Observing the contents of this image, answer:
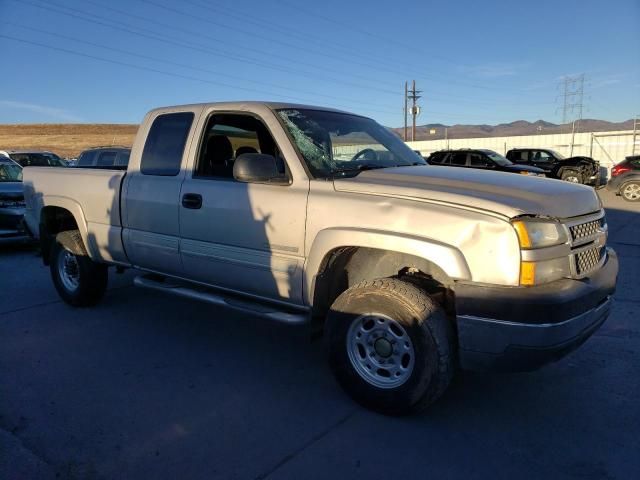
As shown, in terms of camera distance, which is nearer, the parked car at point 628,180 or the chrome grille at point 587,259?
the chrome grille at point 587,259

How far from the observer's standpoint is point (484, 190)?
3.04 m

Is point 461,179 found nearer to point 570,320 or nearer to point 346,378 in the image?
point 570,320

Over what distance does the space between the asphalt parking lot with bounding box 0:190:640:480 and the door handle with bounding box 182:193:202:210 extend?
123 cm

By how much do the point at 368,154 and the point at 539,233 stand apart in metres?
1.71

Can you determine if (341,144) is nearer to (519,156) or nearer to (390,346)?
(390,346)

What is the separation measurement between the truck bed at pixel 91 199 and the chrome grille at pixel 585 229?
12.4 ft

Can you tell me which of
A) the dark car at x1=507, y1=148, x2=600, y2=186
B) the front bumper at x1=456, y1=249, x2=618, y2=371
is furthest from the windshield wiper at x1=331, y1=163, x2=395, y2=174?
the dark car at x1=507, y1=148, x2=600, y2=186

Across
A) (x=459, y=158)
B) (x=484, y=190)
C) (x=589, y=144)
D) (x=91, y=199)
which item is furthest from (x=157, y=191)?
(x=589, y=144)

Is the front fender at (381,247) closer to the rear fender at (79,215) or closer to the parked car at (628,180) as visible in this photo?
the rear fender at (79,215)

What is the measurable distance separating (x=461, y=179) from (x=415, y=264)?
68 cm

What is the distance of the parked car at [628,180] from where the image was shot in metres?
16.6

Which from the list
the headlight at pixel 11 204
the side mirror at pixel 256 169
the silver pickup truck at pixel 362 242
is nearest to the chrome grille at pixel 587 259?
the silver pickup truck at pixel 362 242

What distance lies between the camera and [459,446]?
2840 millimetres

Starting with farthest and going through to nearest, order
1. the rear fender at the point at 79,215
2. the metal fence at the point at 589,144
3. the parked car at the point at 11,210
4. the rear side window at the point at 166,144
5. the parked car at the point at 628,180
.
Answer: the metal fence at the point at 589,144
the parked car at the point at 628,180
the parked car at the point at 11,210
the rear fender at the point at 79,215
the rear side window at the point at 166,144
